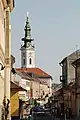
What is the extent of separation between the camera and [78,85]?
6450cm

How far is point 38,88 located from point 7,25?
13727cm

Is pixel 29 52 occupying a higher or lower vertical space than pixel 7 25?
higher

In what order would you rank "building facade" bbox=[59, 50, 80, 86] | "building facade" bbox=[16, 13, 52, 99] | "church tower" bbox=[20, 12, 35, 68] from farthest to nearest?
1. "church tower" bbox=[20, 12, 35, 68]
2. "building facade" bbox=[16, 13, 52, 99]
3. "building facade" bbox=[59, 50, 80, 86]

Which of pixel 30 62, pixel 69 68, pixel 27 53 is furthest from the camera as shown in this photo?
pixel 30 62

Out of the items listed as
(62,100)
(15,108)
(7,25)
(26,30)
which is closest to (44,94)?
(26,30)

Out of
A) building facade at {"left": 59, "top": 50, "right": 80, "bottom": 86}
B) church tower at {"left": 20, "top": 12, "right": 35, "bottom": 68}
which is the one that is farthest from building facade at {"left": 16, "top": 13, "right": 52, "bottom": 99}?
building facade at {"left": 59, "top": 50, "right": 80, "bottom": 86}

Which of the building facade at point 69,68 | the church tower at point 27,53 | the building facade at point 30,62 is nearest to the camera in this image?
Answer: the building facade at point 69,68

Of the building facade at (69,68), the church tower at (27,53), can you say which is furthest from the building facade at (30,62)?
the building facade at (69,68)

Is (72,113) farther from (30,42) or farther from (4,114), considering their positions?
(30,42)

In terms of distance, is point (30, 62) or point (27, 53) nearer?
point (27, 53)

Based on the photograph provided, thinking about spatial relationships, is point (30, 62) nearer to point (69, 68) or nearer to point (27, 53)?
point (27, 53)

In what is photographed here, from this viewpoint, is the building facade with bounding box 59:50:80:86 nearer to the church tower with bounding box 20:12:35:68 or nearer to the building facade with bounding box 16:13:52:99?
the building facade with bounding box 16:13:52:99

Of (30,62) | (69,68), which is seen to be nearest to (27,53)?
(30,62)

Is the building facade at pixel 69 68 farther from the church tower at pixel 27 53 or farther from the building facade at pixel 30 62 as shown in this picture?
the church tower at pixel 27 53
